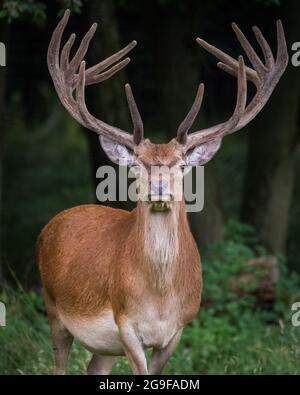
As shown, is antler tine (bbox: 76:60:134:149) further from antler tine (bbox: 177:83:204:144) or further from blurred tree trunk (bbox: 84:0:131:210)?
blurred tree trunk (bbox: 84:0:131:210)

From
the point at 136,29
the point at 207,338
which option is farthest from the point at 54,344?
the point at 136,29

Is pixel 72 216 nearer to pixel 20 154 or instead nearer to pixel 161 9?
pixel 161 9

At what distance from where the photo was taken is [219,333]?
10305mm

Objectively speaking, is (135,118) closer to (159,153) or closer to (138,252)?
(159,153)

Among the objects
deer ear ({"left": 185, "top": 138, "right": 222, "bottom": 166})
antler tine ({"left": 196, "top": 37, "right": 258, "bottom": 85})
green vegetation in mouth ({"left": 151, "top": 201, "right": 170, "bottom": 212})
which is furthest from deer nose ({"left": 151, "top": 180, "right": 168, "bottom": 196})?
antler tine ({"left": 196, "top": 37, "right": 258, "bottom": 85})

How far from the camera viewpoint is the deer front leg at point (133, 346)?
6730mm

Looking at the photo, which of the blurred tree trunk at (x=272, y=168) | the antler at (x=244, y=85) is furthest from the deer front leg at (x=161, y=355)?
the blurred tree trunk at (x=272, y=168)

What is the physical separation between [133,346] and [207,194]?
17.1ft

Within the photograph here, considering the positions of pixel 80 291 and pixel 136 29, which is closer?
pixel 80 291

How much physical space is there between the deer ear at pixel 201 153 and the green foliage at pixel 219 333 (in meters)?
1.88

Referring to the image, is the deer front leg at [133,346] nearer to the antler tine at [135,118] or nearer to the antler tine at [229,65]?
the antler tine at [135,118]

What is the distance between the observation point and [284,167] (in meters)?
12.4

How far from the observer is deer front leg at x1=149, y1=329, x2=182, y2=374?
691 cm

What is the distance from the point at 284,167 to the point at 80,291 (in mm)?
5504
